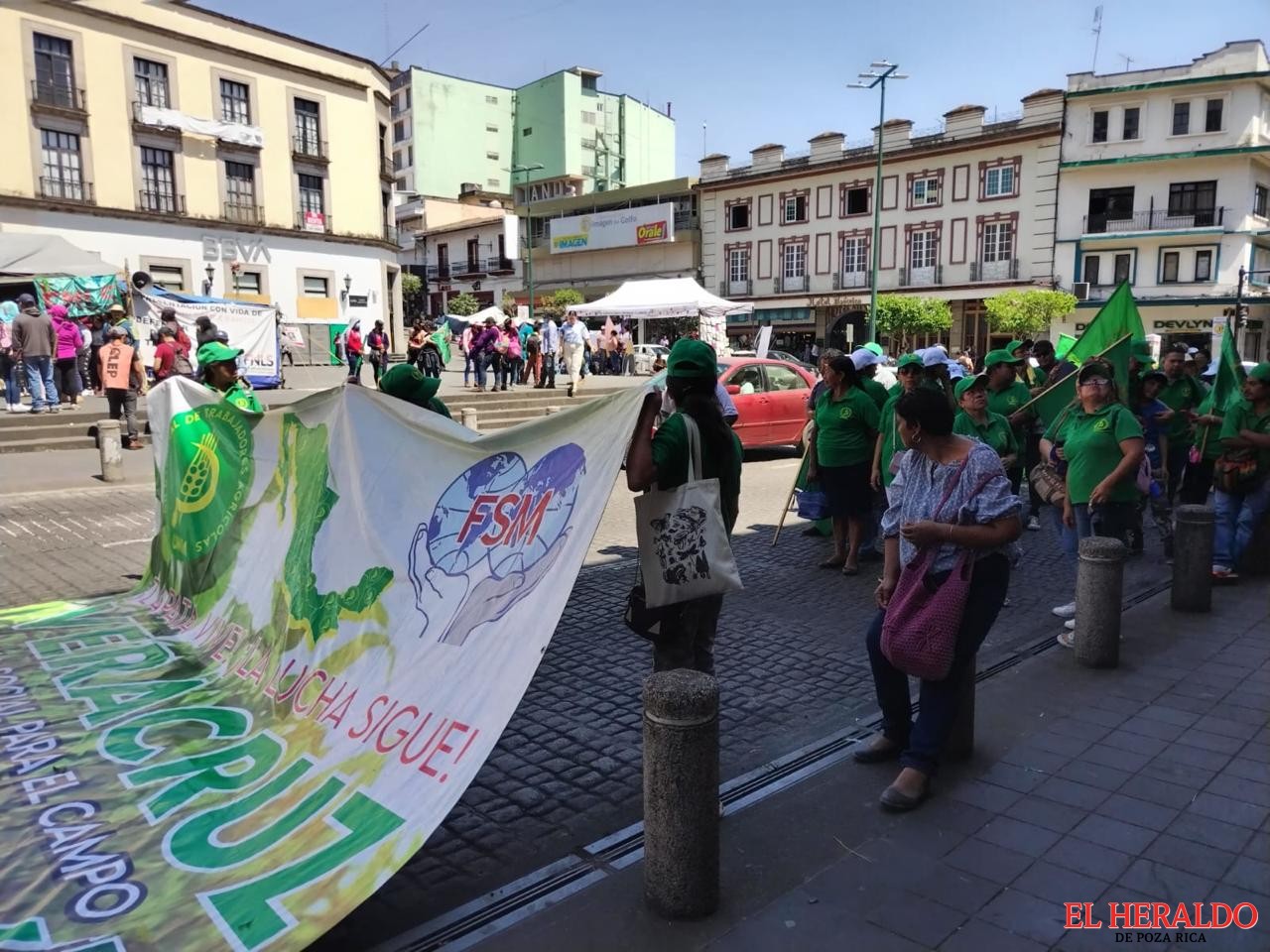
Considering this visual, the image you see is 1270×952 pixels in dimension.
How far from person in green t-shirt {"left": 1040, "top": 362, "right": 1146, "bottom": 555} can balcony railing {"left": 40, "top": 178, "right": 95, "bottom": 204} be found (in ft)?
115

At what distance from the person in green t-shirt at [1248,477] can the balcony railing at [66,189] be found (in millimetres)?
35503

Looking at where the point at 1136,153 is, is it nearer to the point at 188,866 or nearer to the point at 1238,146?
the point at 1238,146

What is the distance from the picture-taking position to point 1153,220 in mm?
40844

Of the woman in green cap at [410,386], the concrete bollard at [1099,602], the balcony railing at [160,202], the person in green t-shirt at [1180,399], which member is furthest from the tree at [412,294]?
the concrete bollard at [1099,602]

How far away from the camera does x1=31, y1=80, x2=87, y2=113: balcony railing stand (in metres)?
30.8

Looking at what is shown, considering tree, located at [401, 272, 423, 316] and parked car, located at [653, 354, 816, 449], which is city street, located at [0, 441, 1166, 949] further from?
tree, located at [401, 272, 423, 316]

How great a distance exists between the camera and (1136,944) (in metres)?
2.86

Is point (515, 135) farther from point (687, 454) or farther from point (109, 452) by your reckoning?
point (687, 454)

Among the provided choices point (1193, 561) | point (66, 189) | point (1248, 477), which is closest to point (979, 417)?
point (1193, 561)

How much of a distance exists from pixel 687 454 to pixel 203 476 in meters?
4.10

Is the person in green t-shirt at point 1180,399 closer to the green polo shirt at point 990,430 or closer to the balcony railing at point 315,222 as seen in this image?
the green polo shirt at point 990,430

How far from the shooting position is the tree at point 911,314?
4180 centimetres

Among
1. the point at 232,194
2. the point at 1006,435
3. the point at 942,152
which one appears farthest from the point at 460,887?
the point at 942,152

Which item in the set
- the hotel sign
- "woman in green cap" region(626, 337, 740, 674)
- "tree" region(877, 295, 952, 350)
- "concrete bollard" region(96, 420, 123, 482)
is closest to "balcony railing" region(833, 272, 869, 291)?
"tree" region(877, 295, 952, 350)
